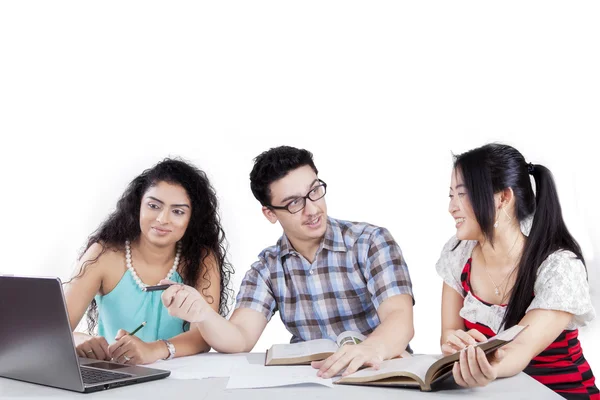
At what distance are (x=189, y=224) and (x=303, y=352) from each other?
1.02m

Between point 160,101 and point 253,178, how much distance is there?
1057mm

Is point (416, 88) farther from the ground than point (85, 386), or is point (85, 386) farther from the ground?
point (416, 88)

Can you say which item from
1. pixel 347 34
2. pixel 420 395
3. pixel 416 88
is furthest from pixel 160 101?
pixel 420 395

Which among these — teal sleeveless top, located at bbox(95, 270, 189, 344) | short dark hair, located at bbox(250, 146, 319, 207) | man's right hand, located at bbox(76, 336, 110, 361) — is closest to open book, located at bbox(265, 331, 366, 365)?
man's right hand, located at bbox(76, 336, 110, 361)

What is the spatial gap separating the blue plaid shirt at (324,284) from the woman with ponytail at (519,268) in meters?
0.29

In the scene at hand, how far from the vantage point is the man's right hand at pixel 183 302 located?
5.73 ft

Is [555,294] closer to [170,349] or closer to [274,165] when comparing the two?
[274,165]

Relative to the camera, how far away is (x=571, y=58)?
9.14 feet

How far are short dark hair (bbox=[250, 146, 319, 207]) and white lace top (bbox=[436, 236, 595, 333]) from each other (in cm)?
68

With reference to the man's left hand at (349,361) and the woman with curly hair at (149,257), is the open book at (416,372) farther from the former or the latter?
the woman with curly hair at (149,257)

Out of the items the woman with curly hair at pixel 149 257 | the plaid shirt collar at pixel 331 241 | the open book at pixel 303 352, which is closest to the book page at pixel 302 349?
the open book at pixel 303 352

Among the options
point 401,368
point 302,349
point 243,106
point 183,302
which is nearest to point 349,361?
point 401,368

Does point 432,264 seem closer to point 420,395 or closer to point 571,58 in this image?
point 571,58

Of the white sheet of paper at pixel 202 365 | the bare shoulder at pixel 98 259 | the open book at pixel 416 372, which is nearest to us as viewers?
the open book at pixel 416 372
